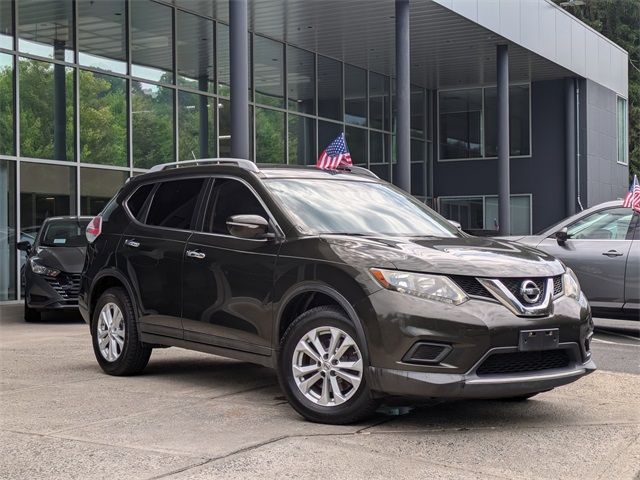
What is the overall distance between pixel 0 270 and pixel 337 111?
533 inches

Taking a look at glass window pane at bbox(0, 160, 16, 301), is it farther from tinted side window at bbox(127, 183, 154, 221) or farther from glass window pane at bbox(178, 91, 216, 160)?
tinted side window at bbox(127, 183, 154, 221)

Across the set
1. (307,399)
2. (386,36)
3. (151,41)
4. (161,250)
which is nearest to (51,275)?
(161,250)

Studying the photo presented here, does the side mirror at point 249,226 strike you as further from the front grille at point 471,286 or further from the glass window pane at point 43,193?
the glass window pane at point 43,193

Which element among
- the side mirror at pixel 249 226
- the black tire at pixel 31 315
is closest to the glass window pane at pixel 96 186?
the black tire at pixel 31 315

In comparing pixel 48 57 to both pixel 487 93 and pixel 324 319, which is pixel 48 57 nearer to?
pixel 324 319

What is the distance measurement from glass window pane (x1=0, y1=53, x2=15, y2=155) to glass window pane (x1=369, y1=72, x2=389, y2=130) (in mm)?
14397

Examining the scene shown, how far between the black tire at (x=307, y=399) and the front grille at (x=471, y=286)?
72 cm

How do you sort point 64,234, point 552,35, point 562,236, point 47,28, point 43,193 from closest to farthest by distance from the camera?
point 562,236, point 64,234, point 43,193, point 47,28, point 552,35

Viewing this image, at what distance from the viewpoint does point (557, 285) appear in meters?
5.84

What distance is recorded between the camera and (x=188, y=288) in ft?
22.6

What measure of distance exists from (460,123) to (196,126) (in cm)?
1343

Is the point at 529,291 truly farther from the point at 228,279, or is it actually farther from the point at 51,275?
the point at 51,275

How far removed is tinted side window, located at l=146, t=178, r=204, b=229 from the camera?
726 centimetres

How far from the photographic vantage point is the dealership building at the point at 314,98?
17766 millimetres
